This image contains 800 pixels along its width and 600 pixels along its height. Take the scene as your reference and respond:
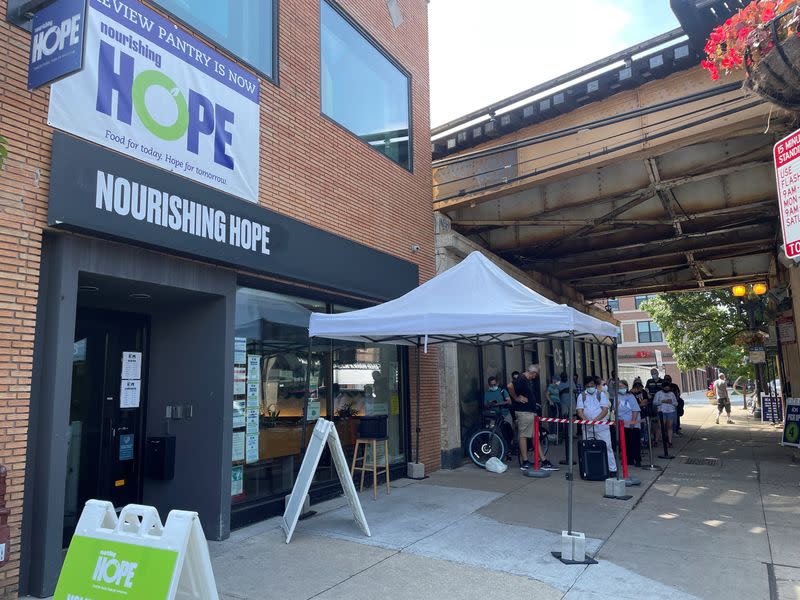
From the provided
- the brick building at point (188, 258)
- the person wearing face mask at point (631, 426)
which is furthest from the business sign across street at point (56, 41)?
the person wearing face mask at point (631, 426)

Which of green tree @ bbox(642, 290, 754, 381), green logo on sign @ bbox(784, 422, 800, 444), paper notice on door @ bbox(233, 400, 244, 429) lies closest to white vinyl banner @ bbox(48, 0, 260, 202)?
paper notice on door @ bbox(233, 400, 244, 429)

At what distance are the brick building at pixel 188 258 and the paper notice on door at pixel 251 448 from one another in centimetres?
2

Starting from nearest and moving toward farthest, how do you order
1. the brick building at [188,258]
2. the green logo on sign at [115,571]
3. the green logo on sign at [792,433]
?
the green logo on sign at [115,571]
the brick building at [188,258]
the green logo on sign at [792,433]

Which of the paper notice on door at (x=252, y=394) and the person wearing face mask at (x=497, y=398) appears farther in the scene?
the person wearing face mask at (x=497, y=398)

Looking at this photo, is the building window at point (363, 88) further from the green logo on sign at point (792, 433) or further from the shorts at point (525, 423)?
the green logo on sign at point (792, 433)

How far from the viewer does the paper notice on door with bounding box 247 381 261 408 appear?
7.12m

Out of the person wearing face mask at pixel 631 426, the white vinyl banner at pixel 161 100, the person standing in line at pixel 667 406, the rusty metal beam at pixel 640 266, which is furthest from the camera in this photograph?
the rusty metal beam at pixel 640 266

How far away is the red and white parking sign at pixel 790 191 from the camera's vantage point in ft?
15.9

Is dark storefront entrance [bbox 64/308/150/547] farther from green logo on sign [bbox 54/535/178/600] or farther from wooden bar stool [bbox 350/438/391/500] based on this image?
green logo on sign [bbox 54/535/178/600]

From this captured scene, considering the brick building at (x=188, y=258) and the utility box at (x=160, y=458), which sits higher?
the brick building at (x=188, y=258)

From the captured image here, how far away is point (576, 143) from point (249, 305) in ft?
23.0

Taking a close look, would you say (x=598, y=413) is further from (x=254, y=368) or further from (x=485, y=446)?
(x=254, y=368)

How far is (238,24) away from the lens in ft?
Answer: 24.0

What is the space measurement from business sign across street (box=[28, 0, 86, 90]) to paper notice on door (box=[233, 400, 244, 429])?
380cm
